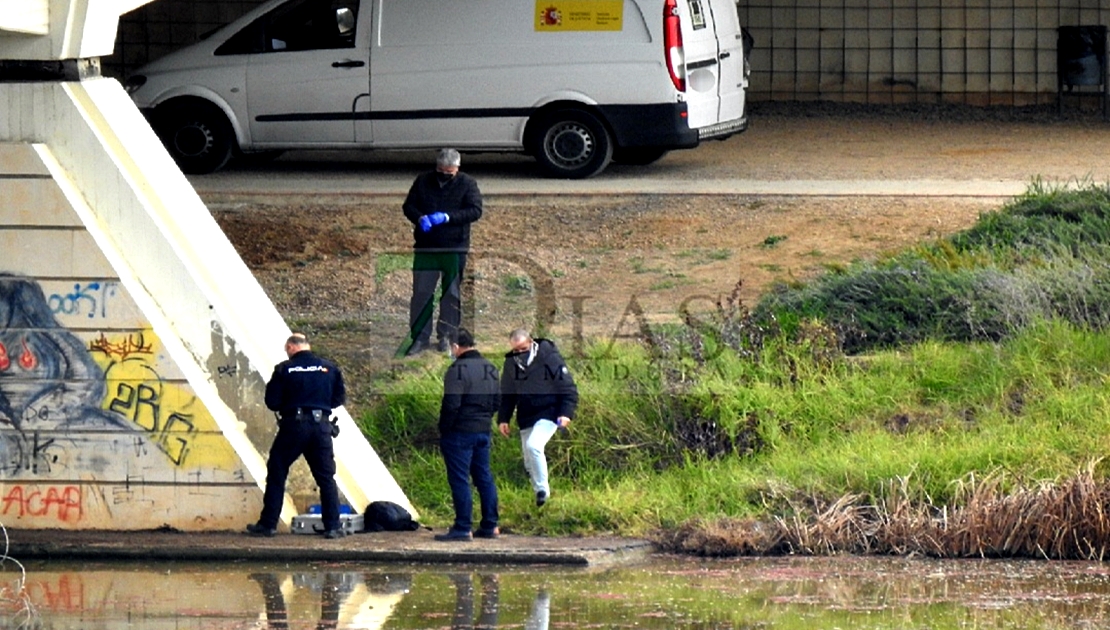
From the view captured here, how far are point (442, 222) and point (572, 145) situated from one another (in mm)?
4536

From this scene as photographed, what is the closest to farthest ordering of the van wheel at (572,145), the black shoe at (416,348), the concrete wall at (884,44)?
1. the black shoe at (416,348)
2. the van wheel at (572,145)
3. the concrete wall at (884,44)

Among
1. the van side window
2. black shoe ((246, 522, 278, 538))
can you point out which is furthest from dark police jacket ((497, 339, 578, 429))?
the van side window

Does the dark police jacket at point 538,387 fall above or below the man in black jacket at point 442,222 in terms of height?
below

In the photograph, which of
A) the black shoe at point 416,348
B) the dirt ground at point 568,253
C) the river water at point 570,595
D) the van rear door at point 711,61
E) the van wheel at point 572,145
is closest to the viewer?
the river water at point 570,595

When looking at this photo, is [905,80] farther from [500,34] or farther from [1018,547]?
[1018,547]

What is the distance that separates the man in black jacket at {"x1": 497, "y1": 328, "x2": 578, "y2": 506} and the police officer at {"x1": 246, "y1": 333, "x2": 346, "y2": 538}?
3.66ft

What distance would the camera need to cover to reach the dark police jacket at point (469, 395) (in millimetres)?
12516

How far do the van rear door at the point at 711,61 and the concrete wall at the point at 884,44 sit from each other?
4.20m

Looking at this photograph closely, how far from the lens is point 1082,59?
22.6 meters

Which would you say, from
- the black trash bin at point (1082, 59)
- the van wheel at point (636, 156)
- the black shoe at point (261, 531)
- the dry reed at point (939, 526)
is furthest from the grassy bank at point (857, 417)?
the black trash bin at point (1082, 59)

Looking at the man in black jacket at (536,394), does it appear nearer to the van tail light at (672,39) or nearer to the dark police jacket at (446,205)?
the dark police jacket at (446,205)

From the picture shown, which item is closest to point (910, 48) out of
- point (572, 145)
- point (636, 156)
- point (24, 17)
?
point (636, 156)

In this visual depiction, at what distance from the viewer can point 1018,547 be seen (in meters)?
12.3

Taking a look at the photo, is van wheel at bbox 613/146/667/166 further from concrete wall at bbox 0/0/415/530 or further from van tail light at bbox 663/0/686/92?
concrete wall at bbox 0/0/415/530
